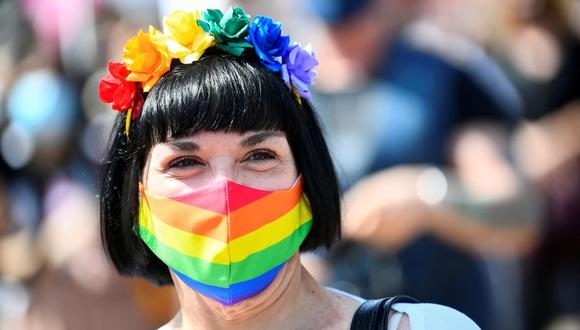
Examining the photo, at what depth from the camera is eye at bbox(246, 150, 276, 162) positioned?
10.5 ft

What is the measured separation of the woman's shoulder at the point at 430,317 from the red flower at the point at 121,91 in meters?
0.98

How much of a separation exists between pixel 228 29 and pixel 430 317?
1.02m

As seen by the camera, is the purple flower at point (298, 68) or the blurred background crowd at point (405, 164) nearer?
the purple flower at point (298, 68)

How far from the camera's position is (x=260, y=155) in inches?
126

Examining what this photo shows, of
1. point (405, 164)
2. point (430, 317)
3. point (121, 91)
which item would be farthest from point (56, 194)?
point (430, 317)

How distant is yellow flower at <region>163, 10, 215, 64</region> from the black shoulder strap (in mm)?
880

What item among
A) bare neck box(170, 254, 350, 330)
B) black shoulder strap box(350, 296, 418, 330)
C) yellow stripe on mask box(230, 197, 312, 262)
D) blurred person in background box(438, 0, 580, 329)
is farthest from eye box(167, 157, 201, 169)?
blurred person in background box(438, 0, 580, 329)

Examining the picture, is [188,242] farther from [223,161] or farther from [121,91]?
[121,91]

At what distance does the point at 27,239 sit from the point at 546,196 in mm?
2700

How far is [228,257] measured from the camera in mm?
3105

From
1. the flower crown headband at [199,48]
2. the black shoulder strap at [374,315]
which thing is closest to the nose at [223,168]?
the flower crown headband at [199,48]

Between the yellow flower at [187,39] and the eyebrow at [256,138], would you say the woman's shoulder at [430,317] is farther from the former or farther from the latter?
the yellow flower at [187,39]

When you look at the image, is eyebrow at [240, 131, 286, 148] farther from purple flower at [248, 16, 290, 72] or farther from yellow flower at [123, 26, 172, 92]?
yellow flower at [123, 26, 172, 92]

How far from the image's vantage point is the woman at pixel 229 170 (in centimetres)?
313
